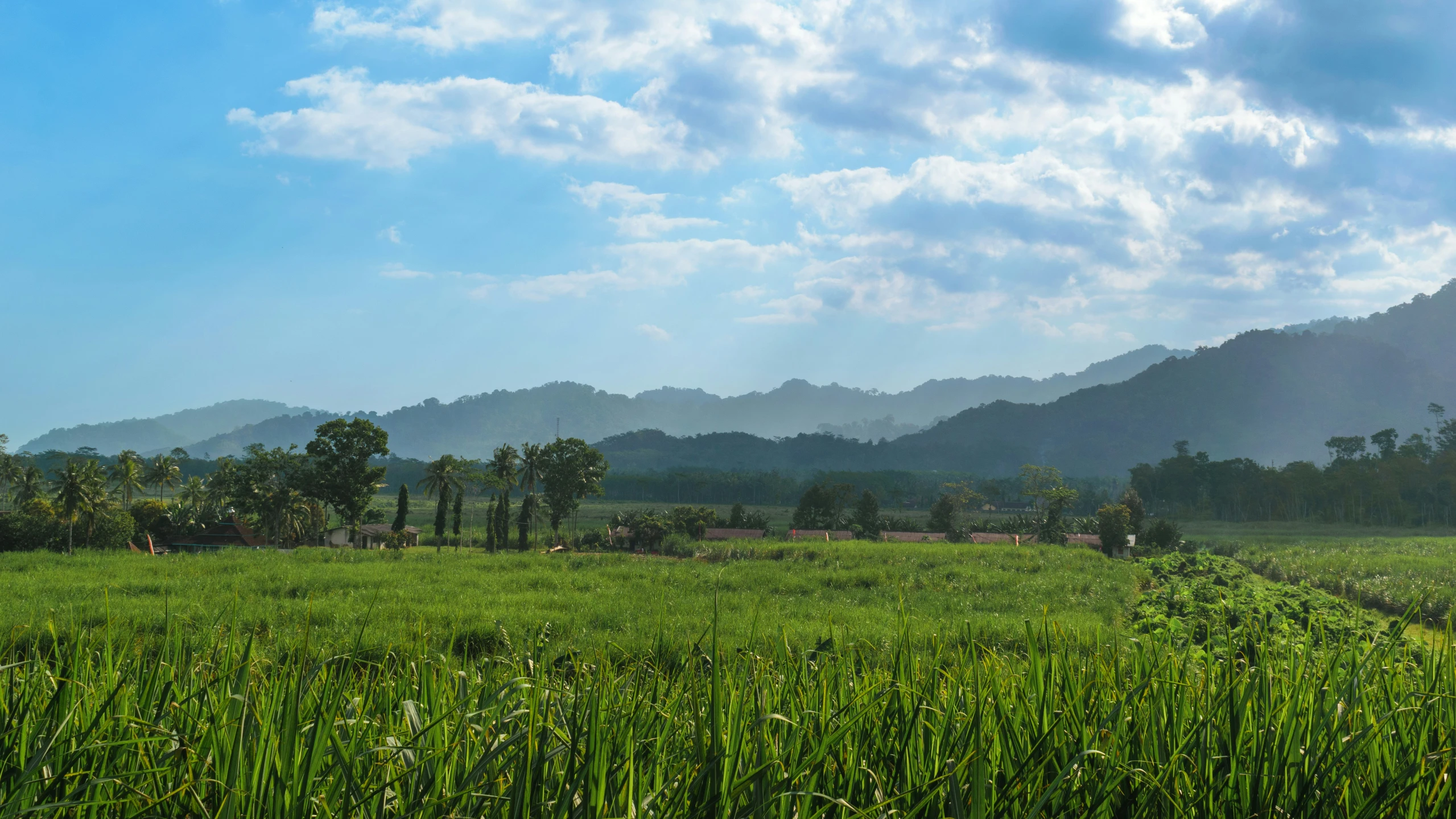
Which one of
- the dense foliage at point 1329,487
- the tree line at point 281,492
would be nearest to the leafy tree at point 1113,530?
the tree line at point 281,492

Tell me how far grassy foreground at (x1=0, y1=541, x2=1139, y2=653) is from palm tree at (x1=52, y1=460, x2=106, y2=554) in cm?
1278

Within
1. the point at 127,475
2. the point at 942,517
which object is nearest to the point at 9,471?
the point at 127,475

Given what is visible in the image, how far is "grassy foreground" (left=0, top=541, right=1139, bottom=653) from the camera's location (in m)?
15.7

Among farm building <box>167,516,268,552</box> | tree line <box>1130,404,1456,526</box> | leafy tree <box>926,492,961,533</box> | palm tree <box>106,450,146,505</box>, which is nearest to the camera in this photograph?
farm building <box>167,516,268,552</box>

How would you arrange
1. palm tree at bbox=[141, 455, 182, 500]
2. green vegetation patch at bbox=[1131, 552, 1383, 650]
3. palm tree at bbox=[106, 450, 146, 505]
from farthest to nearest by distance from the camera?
palm tree at bbox=[141, 455, 182, 500], palm tree at bbox=[106, 450, 146, 505], green vegetation patch at bbox=[1131, 552, 1383, 650]

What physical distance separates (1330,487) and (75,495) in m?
116

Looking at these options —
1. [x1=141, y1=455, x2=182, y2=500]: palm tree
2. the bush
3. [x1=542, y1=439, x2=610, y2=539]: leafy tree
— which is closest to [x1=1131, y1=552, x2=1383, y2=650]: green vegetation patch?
the bush

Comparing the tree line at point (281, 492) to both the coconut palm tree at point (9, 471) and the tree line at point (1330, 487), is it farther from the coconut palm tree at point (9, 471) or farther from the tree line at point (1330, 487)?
the tree line at point (1330, 487)

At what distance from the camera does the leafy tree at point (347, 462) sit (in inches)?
2306

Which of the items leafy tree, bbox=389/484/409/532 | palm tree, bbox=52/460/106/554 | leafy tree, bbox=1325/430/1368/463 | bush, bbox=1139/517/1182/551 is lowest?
bush, bbox=1139/517/1182/551

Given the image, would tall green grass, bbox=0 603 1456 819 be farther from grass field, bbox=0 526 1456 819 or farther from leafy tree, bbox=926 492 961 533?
leafy tree, bbox=926 492 961 533

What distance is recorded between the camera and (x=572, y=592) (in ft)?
79.7

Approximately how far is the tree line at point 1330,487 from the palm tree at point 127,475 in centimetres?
11684

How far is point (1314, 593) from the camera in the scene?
2250 centimetres
